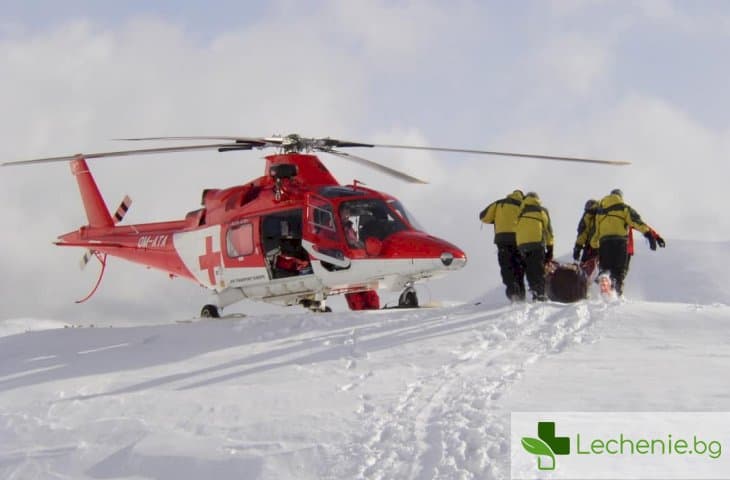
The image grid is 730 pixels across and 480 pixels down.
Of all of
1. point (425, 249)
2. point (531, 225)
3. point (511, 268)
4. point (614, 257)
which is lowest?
point (511, 268)

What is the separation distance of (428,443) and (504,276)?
7.07 meters

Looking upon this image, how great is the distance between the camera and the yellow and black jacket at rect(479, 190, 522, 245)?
1348 cm

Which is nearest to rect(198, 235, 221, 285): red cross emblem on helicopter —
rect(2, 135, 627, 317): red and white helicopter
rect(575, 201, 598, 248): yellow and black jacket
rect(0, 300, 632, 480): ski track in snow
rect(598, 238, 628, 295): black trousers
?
rect(2, 135, 627, 317): red and white helicopter

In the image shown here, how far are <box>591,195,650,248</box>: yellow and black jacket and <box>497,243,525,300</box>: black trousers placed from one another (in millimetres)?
1281

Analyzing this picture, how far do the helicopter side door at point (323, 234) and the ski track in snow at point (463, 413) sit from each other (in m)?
3.59

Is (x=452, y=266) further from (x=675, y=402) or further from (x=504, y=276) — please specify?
(x=675, y=402)

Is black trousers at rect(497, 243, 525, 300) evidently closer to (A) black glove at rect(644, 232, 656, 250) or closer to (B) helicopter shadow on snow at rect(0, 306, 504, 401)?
(B) helicopter shadow on snow at rect(0, 306, 504, 401)

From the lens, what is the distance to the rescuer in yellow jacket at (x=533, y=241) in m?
13.0

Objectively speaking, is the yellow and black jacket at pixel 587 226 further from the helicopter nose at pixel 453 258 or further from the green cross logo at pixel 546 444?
the green cross logo at pixel 546 444

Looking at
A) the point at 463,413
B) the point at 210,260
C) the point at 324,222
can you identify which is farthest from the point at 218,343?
the point at 463,413

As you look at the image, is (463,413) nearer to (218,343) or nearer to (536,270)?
(218,343)

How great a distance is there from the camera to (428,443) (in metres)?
6.89

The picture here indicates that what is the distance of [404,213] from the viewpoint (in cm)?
1421

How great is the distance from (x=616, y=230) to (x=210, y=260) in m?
6.84
